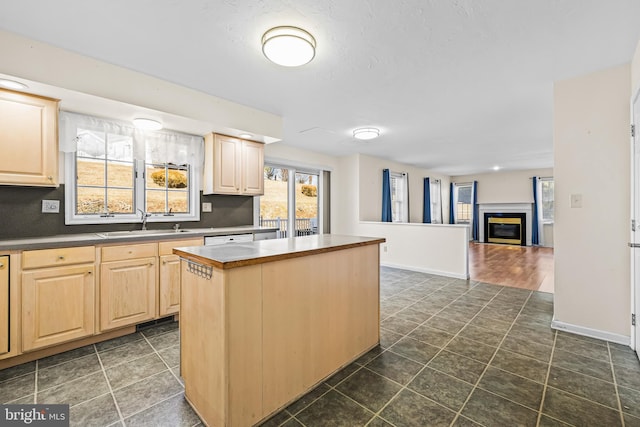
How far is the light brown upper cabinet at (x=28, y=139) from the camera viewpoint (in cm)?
213

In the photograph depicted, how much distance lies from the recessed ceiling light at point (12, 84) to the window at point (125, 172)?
46 cm

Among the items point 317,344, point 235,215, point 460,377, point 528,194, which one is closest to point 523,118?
point 460,377

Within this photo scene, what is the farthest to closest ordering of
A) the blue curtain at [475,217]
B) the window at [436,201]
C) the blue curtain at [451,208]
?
the blue curtain at [451,208]
the blue curtain at [475,217]
the window at [436,201]

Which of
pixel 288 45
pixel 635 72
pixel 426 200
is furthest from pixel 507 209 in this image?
pixel 288 45

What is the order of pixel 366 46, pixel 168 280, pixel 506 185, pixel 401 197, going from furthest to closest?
pixel 506 185
pixel 401 197
pixel 168 280
pixel 366 46

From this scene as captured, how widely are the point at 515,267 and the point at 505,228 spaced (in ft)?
13.2

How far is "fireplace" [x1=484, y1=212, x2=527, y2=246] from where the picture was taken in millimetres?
8594

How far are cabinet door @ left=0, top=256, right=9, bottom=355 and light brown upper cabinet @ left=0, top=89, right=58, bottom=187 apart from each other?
2.16ft

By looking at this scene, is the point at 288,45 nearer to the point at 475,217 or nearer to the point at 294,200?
the point at 294,200

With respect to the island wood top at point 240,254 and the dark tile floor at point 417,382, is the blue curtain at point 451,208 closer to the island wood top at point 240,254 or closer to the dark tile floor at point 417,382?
the dark tile floor at point 417,382

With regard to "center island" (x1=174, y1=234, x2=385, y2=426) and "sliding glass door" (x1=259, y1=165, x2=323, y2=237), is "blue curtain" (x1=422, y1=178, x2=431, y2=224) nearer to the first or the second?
"sliding glass door" (x1=259, y1=165, x2=323, y2=237)

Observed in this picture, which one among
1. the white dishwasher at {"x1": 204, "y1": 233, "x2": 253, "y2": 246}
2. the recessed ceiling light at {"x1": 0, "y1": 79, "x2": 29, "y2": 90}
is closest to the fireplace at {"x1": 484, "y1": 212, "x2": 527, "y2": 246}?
the white dishwasher at {"x1": 204, "y1": 233, "x2": 253, "y2": 246}

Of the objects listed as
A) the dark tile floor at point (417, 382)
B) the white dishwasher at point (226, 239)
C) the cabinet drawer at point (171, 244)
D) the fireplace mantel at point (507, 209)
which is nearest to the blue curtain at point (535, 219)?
the fireplace mantel at point (507, 209)

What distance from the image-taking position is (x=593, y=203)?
2.51 m
